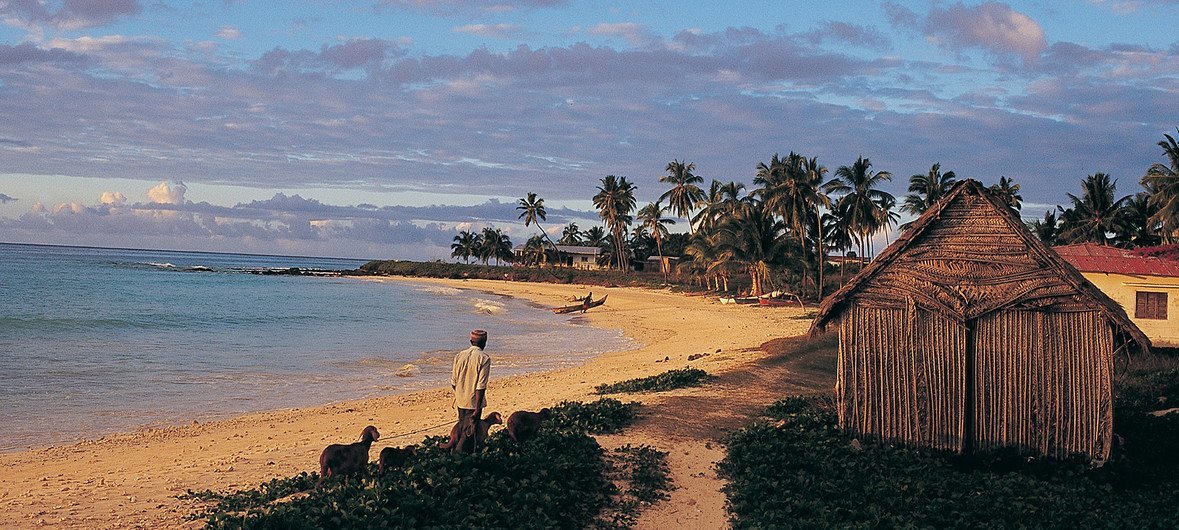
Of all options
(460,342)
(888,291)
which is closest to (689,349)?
(460,342)

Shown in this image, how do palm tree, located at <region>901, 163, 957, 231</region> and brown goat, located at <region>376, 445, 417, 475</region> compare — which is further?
palm tree, located at <region>901, 163, 957, 231</region>

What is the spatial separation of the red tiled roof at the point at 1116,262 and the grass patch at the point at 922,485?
37.4ft

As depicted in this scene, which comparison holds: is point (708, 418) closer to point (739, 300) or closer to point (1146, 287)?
point (1146, 287)

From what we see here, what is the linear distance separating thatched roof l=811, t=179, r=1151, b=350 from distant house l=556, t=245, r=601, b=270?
73.3 m

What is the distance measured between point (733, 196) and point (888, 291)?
2087 inches

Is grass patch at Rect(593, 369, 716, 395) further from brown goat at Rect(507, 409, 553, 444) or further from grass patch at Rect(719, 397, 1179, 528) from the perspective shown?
brown goat at Rect(507, 409, 553, 444)

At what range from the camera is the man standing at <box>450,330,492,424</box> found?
8.26 m

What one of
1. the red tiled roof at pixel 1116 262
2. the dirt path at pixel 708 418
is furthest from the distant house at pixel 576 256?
the dirt path at pixel 708 418

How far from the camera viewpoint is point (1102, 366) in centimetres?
931

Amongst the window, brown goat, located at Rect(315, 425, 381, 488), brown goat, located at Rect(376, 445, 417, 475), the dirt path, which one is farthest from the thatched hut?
the window

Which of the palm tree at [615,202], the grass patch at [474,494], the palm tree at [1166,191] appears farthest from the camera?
the palm tree at [615,202]

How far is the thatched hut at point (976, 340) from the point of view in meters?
9.40

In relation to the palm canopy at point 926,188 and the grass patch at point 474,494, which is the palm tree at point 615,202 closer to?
the palm canopy at point 926,188

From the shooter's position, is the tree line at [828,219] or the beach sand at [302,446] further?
the tree line at [828,219]
